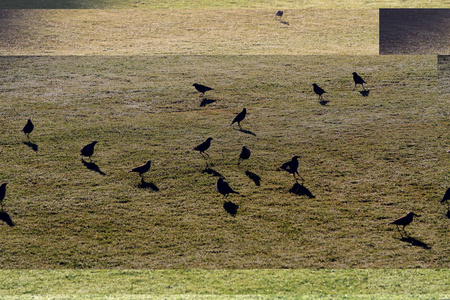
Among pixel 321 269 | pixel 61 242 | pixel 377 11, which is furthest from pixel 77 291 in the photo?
pixel 377 11

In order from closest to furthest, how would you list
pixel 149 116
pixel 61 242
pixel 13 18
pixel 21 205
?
pixel 61 242 → pixel 21 205 → pixel 149 116 → pixel 13 18

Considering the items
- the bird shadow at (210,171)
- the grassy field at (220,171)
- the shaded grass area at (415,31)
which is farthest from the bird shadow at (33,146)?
the shaded grass area at (415,31)

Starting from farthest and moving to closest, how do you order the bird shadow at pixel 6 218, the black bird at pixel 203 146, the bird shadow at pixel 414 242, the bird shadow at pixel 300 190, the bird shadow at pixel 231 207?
the black bird at pixel 203 146, the bird shadow at pixel 300 190, the bird shadow at pixel 231 207, the bird shadow at pixel 6 218, the bird shadow at pixel 414 242

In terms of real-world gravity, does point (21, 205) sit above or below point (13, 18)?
below

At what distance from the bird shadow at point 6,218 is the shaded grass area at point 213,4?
1307 inches

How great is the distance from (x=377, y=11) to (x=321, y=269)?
117 feet

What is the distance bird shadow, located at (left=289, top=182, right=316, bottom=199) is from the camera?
17.5 metres

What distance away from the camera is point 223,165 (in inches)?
766

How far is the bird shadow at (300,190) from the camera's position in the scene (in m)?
17.5

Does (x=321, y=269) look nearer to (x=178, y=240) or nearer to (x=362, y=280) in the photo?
(x=362, y=280)

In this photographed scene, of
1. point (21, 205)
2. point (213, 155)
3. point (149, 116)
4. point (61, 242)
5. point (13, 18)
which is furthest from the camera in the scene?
point (13, 18)

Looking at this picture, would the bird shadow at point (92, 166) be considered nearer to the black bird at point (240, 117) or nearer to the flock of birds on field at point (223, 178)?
the flock of birds on field at point (223, 178)

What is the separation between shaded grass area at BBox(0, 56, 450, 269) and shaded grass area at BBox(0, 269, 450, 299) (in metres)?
0.41

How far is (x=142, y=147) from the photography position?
21.0m
